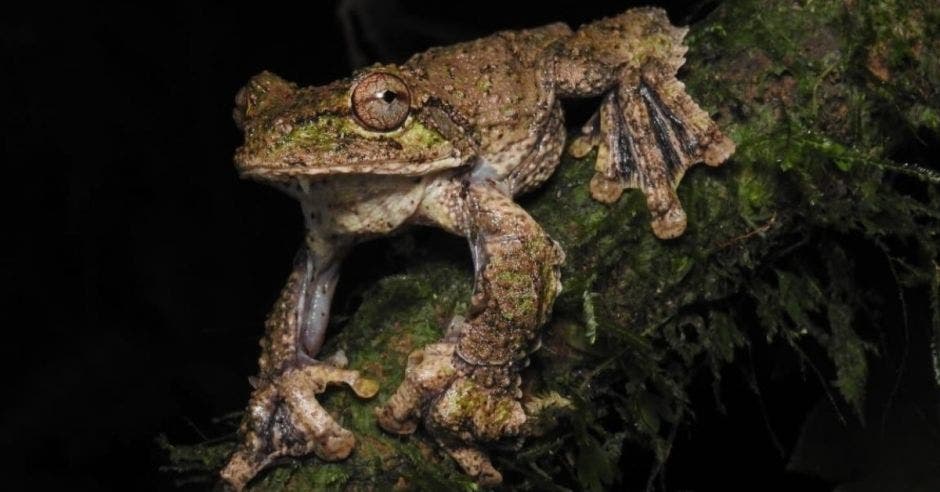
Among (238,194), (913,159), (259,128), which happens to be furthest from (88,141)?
(913,159)

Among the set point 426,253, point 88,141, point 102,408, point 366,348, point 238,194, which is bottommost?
point 102,408

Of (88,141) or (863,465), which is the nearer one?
(863,465)

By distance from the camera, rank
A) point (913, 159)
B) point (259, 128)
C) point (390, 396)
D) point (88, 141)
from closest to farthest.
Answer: point (259, 128)
point (390, 396)
point (913, 159)
point (88, 141)

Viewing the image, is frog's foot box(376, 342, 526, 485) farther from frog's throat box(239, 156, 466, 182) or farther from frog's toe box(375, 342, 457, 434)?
frog's throat box(239, 156, 466, 182)

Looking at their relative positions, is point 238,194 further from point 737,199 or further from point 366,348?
point 737,199

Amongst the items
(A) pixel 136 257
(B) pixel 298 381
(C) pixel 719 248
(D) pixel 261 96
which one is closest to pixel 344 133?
(D) pixel 261 96

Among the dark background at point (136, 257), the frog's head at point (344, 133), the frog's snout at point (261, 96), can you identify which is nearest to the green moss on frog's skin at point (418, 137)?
the frog's head at point (344, 133)

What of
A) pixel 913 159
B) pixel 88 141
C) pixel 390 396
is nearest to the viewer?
pixel 390 396

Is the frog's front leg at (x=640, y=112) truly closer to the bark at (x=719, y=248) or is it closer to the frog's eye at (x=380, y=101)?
the bark at (x=719, y=248)
